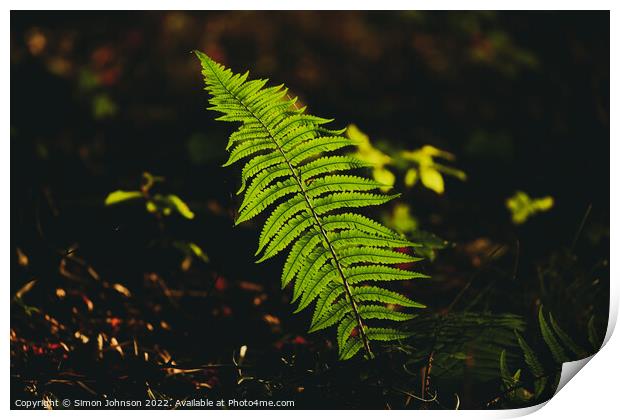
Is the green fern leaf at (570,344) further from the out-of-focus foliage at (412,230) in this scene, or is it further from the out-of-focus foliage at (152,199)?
the out-of-focus foliage at (152,199)

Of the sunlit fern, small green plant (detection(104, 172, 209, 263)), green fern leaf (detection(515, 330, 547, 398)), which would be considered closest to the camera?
the sunlit fern

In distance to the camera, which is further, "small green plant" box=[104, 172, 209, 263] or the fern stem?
"small green plant" box=[104, 172, 209, 263]

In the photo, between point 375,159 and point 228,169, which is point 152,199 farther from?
point 375,159

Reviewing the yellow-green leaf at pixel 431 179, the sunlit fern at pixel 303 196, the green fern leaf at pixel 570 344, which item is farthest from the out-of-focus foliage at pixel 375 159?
the green fern leaf at pixel 570 344

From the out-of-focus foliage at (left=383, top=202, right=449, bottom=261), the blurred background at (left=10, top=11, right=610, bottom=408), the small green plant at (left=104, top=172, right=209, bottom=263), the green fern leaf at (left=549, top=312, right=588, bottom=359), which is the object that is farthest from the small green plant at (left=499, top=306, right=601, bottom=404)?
the small green plant at (left=104, top=172, right=209, bottom=263)

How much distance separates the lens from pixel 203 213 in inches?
68.8

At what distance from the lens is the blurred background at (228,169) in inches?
56.4

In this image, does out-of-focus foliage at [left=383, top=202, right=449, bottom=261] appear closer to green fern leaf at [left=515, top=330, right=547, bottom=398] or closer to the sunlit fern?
the sunlit fern

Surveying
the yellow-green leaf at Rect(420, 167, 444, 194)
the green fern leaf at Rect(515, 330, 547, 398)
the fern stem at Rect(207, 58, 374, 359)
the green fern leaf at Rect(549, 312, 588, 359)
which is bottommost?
the green fern leaf at Rect(515, 330, 547, 398)

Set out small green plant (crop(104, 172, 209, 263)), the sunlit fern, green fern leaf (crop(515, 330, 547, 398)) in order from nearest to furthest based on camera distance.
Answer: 1. the sunlit fern
2. green fern leaf (crop(515, 330, 547, 398))
3. small green plant (crop(104, 172, 209, 263))

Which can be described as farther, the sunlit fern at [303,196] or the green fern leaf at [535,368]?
the green fern leaf at [535,368]

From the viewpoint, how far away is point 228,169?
1.59 metres

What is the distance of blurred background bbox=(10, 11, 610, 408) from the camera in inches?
56.4

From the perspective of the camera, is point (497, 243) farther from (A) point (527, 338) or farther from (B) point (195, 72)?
(B) point (195, 72)
